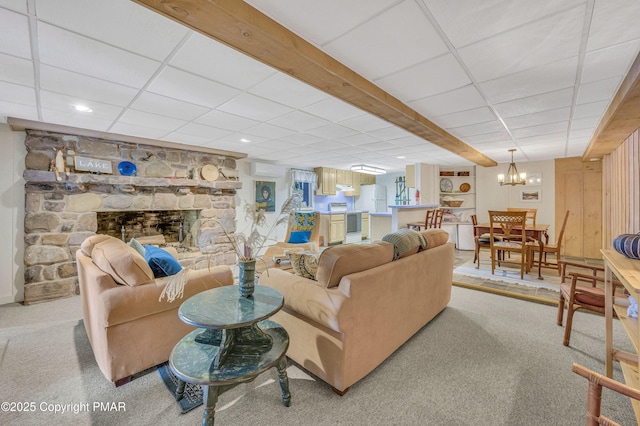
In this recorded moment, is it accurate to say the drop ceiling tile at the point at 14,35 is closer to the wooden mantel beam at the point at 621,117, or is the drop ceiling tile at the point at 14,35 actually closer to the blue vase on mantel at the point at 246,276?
the blue vase on mantel at the point at 246,276

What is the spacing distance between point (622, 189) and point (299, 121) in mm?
4804

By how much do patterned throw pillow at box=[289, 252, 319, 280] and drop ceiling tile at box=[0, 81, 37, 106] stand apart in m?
2.74

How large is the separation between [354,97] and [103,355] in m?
2.69

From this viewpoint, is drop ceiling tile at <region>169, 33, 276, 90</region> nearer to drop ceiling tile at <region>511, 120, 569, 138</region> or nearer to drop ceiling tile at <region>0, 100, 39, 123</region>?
drop ceiling tile at <region>0, 100, 39, 123</region>

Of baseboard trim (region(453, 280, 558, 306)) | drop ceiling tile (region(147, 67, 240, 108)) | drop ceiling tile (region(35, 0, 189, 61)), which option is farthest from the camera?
baseboard trim (region(453, 280, 558, 306))

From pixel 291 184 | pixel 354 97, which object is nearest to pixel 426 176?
pixel 291 184

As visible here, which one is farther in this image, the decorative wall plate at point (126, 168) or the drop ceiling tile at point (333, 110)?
the decorative wall plate at point (126, 168)

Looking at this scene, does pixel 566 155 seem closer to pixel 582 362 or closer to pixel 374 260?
pixel 582 362

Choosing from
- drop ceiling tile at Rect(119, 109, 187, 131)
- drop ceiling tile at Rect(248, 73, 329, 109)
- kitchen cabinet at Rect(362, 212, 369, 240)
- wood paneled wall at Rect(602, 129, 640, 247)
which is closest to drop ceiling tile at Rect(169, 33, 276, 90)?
drop ceiling tile at Rect(248, 73, 329, 109)

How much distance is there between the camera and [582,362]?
2.00 meters

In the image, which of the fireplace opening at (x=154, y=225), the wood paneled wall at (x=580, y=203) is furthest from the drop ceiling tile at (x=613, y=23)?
the wood paneled wall at (x=580, y=203)

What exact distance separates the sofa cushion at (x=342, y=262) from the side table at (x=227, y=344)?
32cm

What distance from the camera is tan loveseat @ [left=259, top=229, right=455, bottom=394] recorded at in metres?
1.61

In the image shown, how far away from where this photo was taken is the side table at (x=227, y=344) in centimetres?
131
